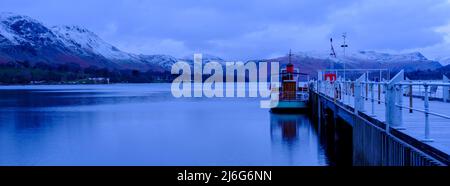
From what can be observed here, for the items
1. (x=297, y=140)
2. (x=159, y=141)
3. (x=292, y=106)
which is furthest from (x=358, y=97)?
(x=292, y=106)

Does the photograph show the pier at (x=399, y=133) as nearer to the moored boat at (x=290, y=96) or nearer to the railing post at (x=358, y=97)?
the railing post at (x=358, y=97)

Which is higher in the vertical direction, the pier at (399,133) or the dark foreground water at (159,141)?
the pier at (399,133)

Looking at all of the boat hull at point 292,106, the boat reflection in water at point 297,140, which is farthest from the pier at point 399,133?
the boat hull at point 292,106

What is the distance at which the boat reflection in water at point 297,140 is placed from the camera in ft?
85.0

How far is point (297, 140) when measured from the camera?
33.4 m

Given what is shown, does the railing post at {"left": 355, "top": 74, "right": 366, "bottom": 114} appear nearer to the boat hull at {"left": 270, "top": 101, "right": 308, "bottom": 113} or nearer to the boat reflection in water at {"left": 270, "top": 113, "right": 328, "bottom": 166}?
the boat reflection in water at {"left": 270, "top": 113, "right": 328, "bottom": 166}

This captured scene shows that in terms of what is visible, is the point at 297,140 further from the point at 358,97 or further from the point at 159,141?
the point at 358,97

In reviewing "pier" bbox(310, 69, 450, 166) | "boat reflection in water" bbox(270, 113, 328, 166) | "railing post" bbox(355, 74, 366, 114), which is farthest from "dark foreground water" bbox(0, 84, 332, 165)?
"pier" bbox(310, 69, 450, 166)

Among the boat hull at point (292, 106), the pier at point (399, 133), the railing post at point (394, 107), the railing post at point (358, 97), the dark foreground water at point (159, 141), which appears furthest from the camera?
the boat hull at point (292, 106)

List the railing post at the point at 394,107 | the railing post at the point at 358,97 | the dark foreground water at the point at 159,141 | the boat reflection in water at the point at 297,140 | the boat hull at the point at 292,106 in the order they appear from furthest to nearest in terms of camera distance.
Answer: the boat hull at the point at 292,106 → the dark foreground water at the point at 159,141 → the boat reflection in water at the point at 297,140 → the railing post at the point at 358,97 → the railing post at the point at 394,107

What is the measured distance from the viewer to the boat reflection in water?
2591 centimetres

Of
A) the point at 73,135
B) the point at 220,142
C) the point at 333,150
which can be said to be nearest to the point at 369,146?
the point at 333,150
